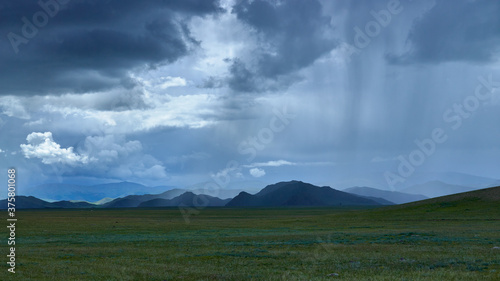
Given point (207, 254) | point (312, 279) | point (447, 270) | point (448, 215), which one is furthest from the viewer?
point (448, 215)

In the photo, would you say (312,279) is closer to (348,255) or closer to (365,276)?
(365,276)

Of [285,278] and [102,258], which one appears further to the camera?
[102,258]

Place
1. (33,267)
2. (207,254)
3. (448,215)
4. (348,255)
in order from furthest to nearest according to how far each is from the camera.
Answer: (448,215) → (207,254) → (348,255) → (33,267)

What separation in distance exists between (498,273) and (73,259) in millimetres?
25947

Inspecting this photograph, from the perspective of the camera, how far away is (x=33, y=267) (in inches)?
981

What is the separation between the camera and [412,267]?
23.4 m

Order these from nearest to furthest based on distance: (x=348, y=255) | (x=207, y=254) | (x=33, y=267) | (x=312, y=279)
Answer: (x=312, y=279), (x=33, y=267), (x=348, y=255), (x=207, y=254)

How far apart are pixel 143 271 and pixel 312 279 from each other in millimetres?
9277

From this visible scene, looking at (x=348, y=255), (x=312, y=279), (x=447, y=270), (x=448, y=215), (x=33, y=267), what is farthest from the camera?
(x=448, y=215)

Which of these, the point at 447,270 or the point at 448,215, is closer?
the point at 447,270

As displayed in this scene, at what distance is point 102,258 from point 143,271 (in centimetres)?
821

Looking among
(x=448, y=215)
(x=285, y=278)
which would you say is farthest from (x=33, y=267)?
(x=448, y=215)

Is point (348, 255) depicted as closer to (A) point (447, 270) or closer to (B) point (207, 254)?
(A) point (447, 270)

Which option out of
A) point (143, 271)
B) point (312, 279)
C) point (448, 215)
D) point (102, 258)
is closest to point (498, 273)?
point (312, 279)
